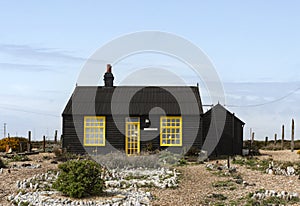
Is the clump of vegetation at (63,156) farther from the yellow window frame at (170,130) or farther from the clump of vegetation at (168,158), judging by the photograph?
the yellow window frame at (170,130)

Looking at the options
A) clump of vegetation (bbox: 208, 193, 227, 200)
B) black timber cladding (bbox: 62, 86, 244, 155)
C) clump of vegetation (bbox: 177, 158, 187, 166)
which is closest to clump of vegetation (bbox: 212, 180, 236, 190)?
clump of vegetation (bbox: 208, 193, 227, 200)

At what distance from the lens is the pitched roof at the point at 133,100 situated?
25547 mm

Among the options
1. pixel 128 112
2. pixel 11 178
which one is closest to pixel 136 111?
pixel 128 112

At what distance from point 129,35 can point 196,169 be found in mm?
7636

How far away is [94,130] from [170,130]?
3.87 m

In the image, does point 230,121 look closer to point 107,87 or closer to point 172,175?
point 107,87

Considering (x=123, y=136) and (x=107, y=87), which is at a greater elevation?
(x=107, y=87)

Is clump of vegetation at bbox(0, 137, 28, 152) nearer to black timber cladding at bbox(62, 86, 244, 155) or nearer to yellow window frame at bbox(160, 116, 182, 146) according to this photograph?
black timber cladding at bbox(62, 86, 244, 155)

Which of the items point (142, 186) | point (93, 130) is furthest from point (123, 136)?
point (142, 186)

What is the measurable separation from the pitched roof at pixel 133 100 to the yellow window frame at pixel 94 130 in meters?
0.33

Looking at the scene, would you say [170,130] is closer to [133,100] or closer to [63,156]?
[133,100]

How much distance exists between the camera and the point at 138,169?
18.5 metres

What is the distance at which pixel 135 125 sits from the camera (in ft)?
83.7

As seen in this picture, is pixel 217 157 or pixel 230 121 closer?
pixel 217 157
